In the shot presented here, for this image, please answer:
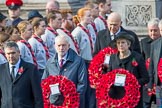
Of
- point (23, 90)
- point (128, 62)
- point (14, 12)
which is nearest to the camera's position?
point (23, 90)

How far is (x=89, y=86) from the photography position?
55.7ft

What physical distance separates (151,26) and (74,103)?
99.7 inches

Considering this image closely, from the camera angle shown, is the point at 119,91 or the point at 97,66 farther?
the point at 97,66

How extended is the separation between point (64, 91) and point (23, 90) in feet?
4.56

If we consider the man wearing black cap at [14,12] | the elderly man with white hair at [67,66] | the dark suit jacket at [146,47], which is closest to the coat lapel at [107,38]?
the dark suit jacket at [146,47]

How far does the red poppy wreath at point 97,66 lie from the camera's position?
15945 millimetres

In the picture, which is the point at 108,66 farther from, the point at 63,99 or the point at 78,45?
the point at 78,45

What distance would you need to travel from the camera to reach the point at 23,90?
13844 millimetres

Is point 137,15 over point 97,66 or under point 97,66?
under

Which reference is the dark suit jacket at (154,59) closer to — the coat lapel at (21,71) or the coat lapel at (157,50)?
the coat lapel at (157,50)

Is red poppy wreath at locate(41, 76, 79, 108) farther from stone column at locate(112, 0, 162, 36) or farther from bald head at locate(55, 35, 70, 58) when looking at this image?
stone column at locate(112, 0, 162, 36)

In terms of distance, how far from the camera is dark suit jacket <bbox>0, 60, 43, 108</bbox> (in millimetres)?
13773

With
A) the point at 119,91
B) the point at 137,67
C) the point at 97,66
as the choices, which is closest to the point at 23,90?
the point at 119,91

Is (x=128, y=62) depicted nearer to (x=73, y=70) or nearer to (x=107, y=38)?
(x=73, y=70)
